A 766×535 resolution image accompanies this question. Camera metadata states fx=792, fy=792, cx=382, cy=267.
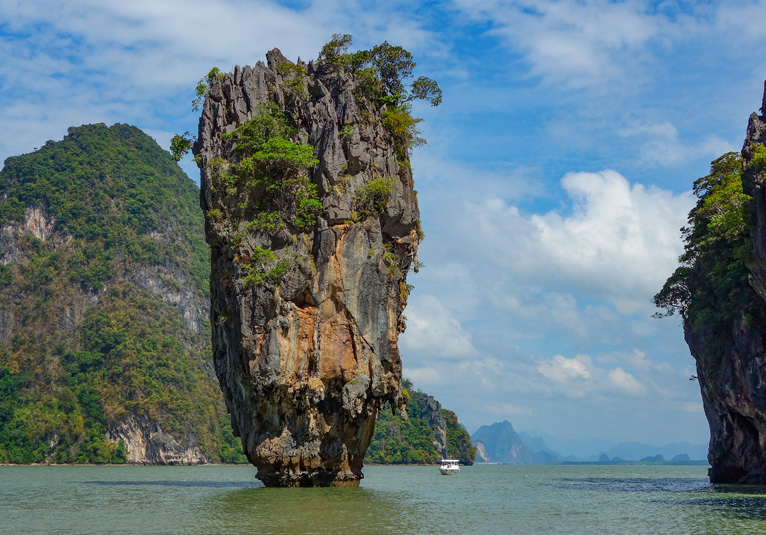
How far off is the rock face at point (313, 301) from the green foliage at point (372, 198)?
0.06m

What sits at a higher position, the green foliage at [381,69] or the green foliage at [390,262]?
the green foliage at [381,69]

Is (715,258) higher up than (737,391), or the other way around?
(715,258)

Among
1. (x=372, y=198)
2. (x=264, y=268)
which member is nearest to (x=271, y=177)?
(x=264, y=268)

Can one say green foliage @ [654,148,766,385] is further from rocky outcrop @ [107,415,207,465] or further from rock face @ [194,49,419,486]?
rocky outcrop @ [107,415,207,465]

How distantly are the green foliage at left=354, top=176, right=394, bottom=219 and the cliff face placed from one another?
6735 centimetres

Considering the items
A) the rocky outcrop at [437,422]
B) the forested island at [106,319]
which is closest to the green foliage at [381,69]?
the forested island at [106,319]

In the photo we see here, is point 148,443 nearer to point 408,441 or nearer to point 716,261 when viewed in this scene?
point 408,441

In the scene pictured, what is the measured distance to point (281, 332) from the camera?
101ft

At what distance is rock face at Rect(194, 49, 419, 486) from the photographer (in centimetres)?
3108

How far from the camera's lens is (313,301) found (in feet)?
103

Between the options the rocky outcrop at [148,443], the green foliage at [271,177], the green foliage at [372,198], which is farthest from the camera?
the rocky outcrop at [148,443]

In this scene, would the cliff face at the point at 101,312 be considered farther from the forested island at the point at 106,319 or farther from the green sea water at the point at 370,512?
the green sea water at the point at 370,512

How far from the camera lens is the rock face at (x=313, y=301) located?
31078 mm

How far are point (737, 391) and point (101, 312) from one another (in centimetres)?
9029
